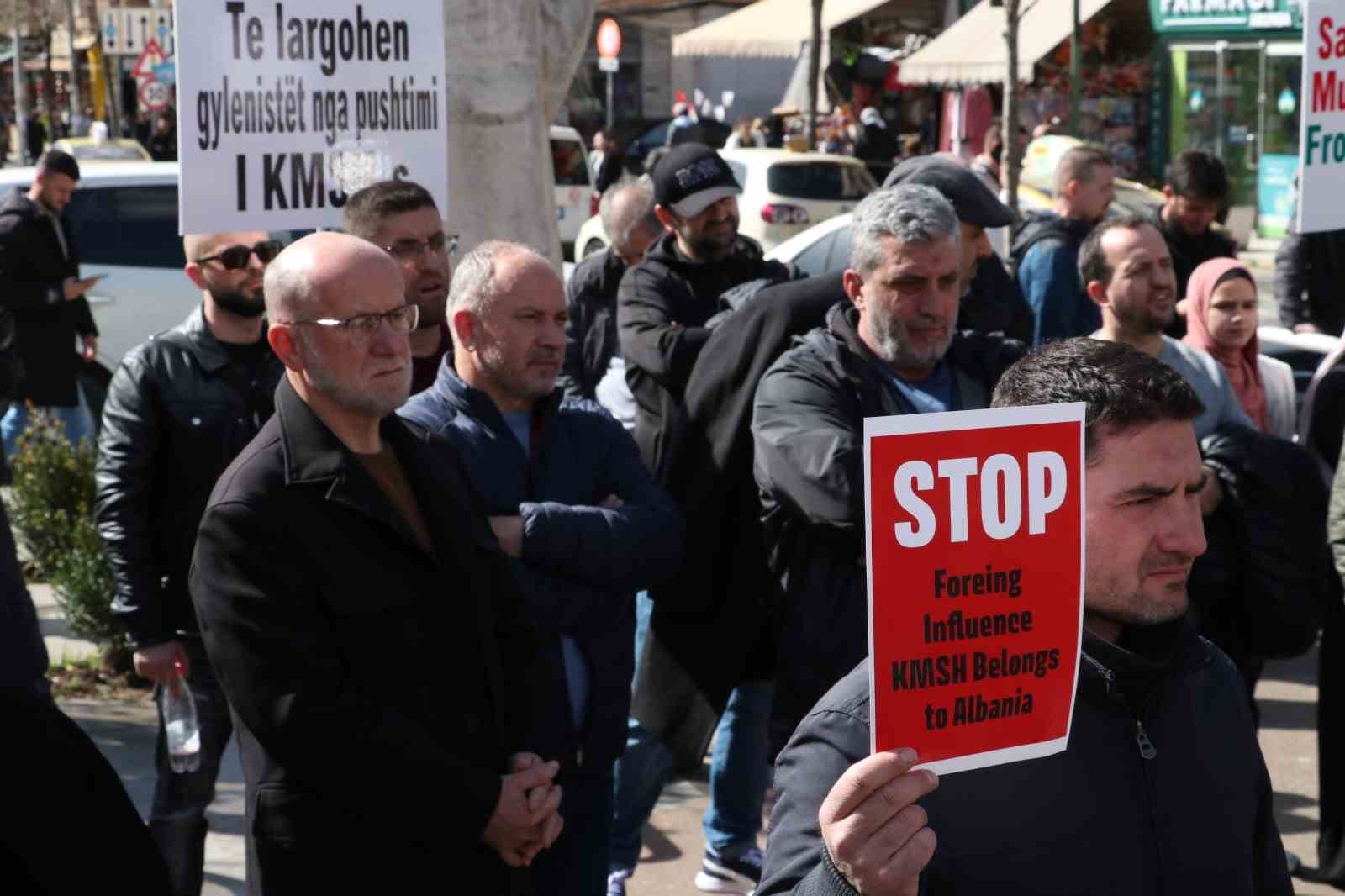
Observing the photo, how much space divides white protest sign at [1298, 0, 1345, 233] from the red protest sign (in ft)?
14.5

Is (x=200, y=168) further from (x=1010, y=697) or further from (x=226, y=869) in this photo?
(x=1010, y=697)

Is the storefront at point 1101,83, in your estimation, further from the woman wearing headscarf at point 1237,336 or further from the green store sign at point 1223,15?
the woman wearing headscarf at point 1237,336

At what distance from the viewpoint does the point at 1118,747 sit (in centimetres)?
226

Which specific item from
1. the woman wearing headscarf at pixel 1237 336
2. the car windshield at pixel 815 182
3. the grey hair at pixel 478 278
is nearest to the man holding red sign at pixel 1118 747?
the grey hair at pixel 478 278

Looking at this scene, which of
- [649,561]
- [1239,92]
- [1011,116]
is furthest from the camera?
[1239,92]

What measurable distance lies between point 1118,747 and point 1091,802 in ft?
0.27

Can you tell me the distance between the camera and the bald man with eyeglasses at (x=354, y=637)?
312 cm

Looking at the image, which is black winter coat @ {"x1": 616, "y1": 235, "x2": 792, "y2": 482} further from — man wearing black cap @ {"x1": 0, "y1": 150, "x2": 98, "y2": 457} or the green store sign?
the green store sign

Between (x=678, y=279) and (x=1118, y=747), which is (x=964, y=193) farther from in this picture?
(x=1118, y=747)

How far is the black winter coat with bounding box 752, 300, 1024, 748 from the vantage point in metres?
3.98

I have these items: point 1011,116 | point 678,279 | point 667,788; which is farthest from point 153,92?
point 667,788

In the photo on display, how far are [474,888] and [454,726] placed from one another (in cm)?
29

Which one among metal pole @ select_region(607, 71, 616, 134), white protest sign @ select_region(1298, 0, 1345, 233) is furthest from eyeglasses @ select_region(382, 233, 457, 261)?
metal pole @ select_region(607, 71, 616, 134)

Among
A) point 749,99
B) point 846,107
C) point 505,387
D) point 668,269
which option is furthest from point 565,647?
point 749,99
